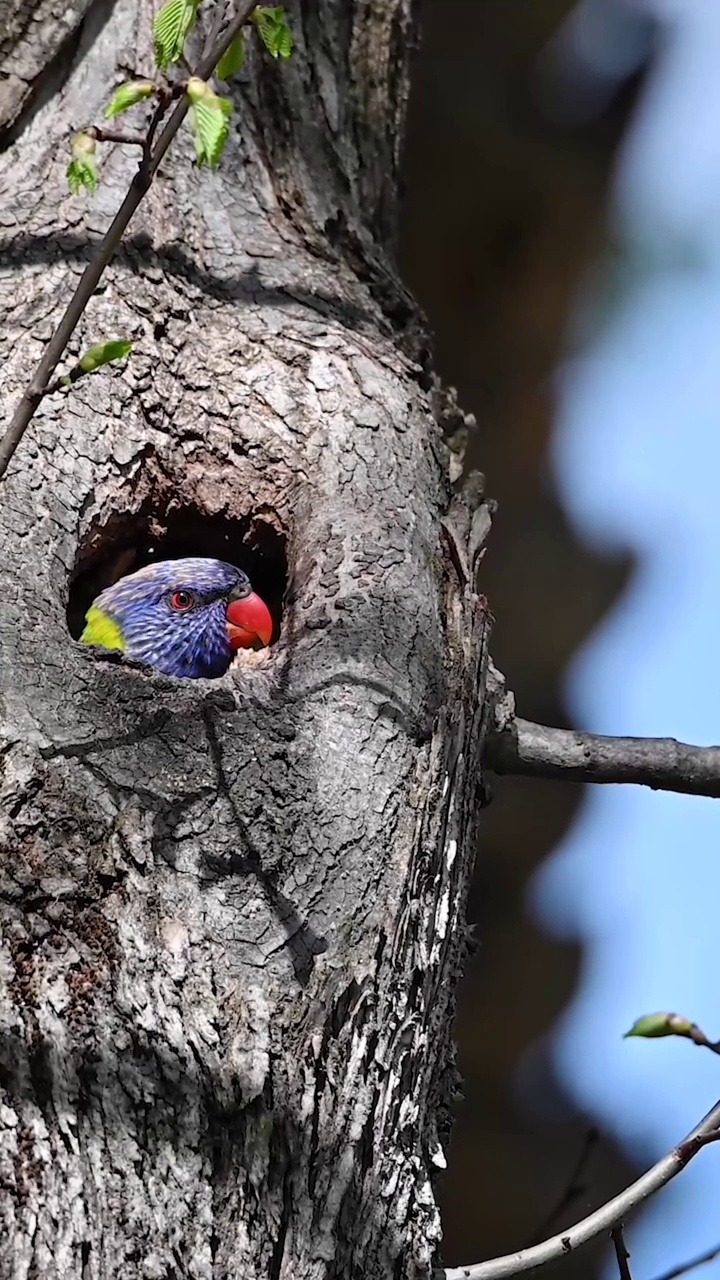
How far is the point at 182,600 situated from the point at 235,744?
1.71m

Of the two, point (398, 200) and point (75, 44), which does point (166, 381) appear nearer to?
point (75, 44)

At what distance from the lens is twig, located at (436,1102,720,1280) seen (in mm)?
1784

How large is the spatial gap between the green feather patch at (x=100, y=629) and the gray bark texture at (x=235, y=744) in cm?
45

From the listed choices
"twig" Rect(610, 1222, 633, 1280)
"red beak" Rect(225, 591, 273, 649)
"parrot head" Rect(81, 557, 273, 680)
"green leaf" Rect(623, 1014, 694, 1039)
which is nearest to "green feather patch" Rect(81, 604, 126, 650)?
"parrot head" Rect(81, 557, 273, 680)

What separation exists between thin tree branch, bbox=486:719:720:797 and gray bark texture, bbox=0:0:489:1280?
206 millimetres

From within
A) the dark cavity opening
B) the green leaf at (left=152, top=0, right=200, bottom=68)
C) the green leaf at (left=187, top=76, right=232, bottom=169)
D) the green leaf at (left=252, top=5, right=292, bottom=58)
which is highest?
the green leaf at (left=252, top=5, right=292, bottom=58)

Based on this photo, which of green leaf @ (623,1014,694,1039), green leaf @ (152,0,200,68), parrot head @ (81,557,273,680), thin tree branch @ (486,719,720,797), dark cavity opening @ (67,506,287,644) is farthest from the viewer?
parrot head @ (81,557,273,680)

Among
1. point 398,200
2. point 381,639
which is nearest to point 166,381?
point 381,639

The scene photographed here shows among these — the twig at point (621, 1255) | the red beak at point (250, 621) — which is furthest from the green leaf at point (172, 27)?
the red beak at point (250, 621)

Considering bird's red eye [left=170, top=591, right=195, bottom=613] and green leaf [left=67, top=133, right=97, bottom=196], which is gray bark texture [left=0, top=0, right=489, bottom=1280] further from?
green leaf [left=67, top=133, right=97, bottom=196]

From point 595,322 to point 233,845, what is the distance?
10.6 ft

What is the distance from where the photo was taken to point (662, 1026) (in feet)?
5.25

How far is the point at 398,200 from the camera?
3613 millimetres

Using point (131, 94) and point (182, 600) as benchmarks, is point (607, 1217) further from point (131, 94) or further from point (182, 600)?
point (182, 600)
